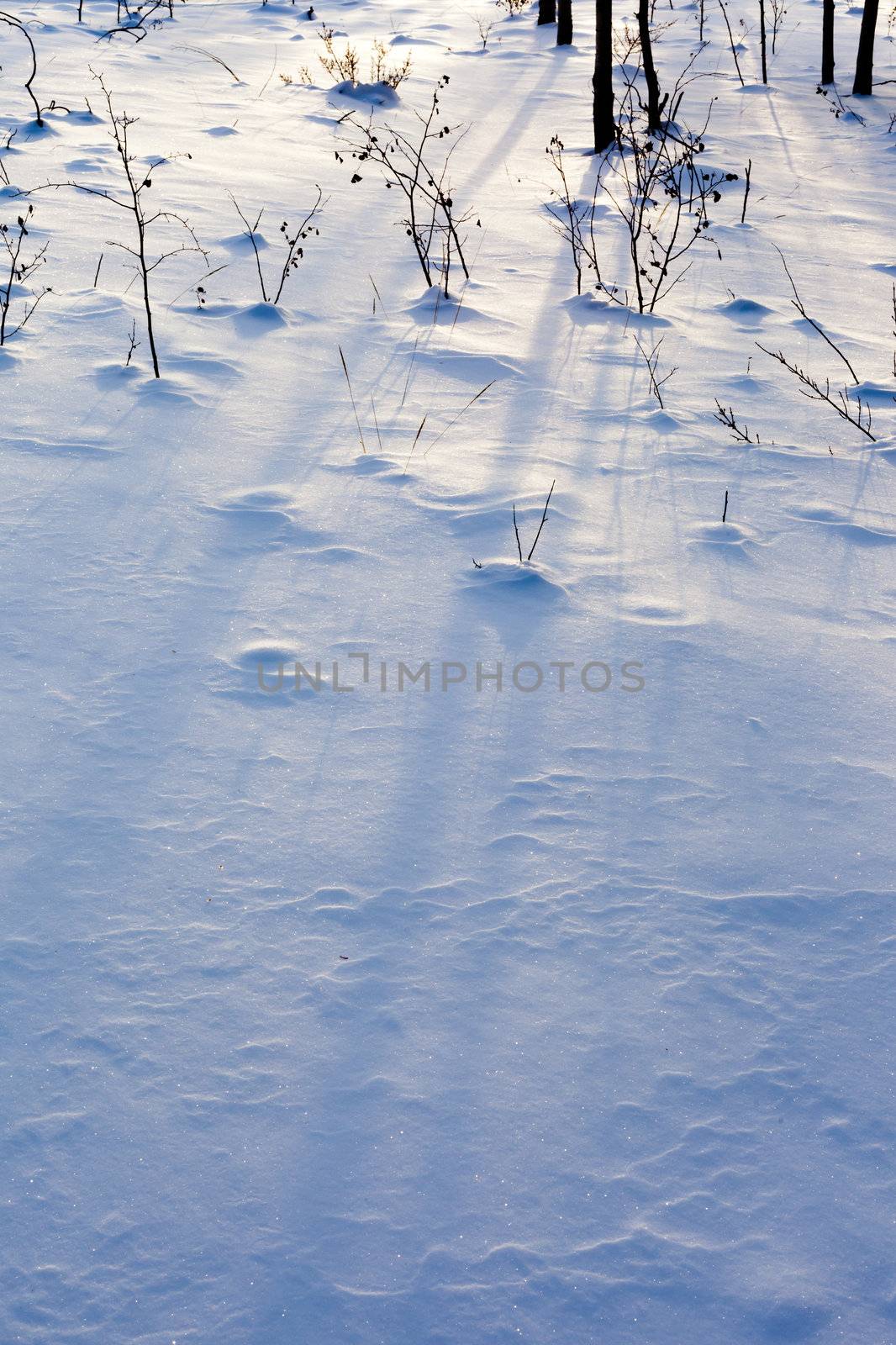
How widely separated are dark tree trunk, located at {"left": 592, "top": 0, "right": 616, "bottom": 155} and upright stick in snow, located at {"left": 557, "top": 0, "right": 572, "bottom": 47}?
514 cm

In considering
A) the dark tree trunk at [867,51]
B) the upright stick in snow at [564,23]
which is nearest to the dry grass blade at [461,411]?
the dark tree trunk at [867,51]

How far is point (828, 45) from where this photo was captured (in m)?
12.1

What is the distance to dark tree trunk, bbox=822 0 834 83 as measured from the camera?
1191 centimetres

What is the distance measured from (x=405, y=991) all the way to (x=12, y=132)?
7453 mm

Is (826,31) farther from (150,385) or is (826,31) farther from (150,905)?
(150,905)

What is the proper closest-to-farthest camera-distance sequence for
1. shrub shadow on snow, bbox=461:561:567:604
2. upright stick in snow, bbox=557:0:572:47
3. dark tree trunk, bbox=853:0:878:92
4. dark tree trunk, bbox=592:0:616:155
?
shrub shadow on snow, bbox=461:561:567:604, dark tree trunk, bbox=592:0:616:155, dark tree trunk, bbox=853:0:878:92, upright stick in snow, bbox=557:0:572:47

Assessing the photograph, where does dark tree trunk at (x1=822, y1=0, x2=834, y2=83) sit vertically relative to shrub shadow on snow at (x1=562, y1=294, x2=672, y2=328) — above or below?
above

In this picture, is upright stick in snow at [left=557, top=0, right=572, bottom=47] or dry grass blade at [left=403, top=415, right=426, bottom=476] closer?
dry grass blade at [left=403, top=415, right=426, bottom=476]

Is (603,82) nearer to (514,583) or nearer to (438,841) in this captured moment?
(514,583)

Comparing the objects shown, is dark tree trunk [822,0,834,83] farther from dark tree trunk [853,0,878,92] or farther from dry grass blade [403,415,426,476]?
dry grass blade [403,415,426,476]

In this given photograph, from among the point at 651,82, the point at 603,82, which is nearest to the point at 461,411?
the point at 603,82

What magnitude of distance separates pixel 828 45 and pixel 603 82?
5.57m

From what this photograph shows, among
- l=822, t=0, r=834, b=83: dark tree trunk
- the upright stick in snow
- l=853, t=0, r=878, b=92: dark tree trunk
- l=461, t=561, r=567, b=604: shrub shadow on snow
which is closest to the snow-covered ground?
l=461, t=561, r=567, b=604: shrub shadow on snow

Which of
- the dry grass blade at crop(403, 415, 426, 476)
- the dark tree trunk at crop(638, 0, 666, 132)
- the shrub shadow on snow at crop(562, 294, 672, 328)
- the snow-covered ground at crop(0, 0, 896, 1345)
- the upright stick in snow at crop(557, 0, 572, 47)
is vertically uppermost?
the upright stick in snow at crop(557, 0, 572, 47)
